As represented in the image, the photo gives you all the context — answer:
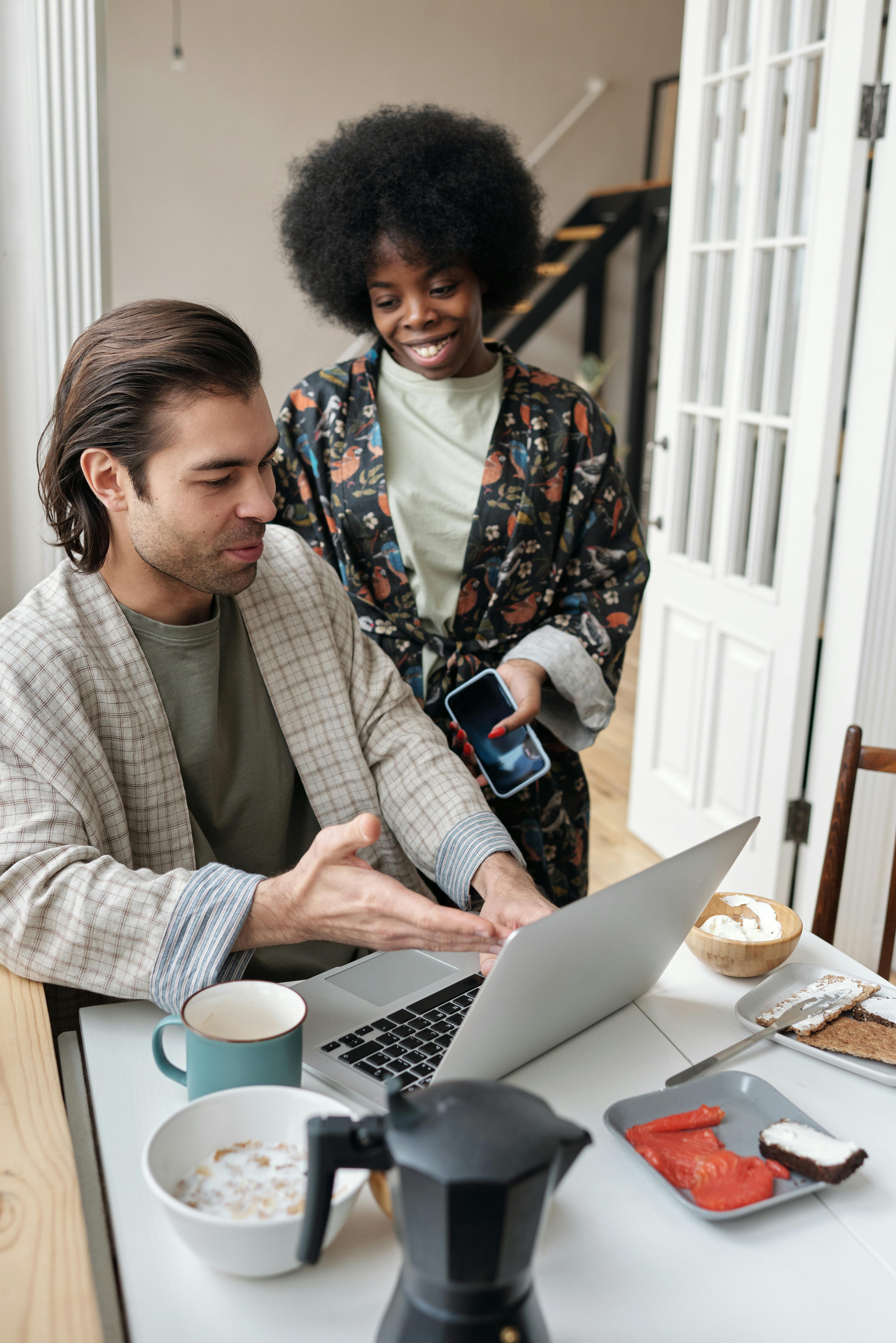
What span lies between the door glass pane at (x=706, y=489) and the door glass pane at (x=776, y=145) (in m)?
0.54

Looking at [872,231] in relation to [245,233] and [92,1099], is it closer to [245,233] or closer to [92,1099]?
[92,1099]

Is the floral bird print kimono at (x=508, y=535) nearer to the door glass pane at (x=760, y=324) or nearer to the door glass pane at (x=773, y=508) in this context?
the door glass pane at (x=773, y=508)

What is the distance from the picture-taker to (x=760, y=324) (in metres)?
2.87

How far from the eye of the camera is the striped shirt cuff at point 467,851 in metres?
1.27

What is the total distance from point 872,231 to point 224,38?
13.8ft

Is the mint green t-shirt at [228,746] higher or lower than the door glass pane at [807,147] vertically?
lower

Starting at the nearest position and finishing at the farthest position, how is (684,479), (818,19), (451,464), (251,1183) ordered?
(251,1183) → (451,464) → (818,19) → (684,479)

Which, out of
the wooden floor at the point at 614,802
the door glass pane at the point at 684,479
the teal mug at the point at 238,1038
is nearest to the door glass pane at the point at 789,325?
the door glass pane at the point at 684,479

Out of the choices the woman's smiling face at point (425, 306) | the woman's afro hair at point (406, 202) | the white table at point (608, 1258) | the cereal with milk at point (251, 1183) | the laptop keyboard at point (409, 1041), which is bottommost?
the white table at point (608, 1258)

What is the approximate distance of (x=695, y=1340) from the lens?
2.34 ft

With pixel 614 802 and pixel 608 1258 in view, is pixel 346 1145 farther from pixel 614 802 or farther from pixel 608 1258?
pixel 614 802

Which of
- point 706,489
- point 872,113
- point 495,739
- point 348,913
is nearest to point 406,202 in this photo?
point 495,739

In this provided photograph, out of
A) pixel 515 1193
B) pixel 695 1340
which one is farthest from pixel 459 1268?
pixel 695 1340

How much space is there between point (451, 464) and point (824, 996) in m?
0.98
